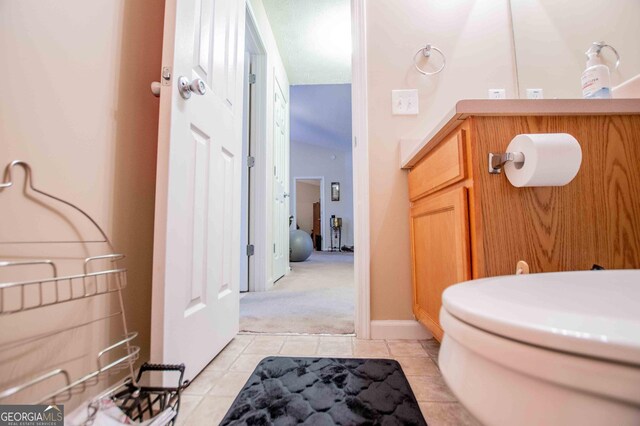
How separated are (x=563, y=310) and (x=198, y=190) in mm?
987

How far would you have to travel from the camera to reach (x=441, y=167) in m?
0.89

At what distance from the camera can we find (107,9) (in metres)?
0.77

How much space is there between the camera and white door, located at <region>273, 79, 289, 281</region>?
2732 millimetres

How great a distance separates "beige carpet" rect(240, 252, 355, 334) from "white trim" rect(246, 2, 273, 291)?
0.59 feet

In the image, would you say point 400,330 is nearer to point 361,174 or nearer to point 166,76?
point 361,174

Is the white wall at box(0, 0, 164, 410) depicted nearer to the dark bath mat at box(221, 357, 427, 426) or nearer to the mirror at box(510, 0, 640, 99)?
the dark bath mat at box(221, 357, 427, 426)

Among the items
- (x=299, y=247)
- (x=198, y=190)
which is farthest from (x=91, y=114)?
(x=299, y=247)

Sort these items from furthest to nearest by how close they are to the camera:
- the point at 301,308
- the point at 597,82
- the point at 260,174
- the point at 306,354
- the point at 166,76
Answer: the point at 260,174 → the point at 301,308 → the point at 306,354 → the point at 597,82 → the point at 166,76

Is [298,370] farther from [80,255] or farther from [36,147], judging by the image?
[36,147]

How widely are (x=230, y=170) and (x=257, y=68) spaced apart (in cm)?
167

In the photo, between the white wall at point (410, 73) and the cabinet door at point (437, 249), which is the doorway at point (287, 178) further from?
the cabinet door at point (437, 249)

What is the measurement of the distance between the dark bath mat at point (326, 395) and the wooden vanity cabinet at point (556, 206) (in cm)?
43

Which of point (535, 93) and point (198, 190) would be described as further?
point (535, 93)

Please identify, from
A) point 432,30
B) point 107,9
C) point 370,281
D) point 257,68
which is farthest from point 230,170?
point 257,68
